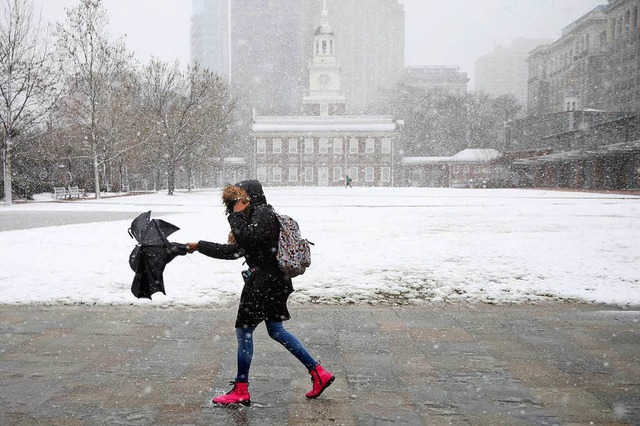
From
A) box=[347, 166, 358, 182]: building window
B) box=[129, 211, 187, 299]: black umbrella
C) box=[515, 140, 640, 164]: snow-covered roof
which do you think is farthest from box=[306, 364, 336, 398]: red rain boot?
box=[347, 166, 358, 182]: building window

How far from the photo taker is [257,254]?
Result: 3789mm

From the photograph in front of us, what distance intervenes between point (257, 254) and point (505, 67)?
164 meters

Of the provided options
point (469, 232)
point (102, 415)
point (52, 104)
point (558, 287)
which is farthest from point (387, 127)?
point (102, 415)

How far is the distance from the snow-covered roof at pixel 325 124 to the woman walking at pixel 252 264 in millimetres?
65371

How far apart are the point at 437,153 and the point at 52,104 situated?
200 feet

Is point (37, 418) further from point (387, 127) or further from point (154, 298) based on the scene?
point (387, 127)

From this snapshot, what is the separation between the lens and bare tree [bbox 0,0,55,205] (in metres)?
27.9

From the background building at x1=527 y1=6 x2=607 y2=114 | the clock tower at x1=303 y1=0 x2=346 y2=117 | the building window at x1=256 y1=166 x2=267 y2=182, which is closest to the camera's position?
the building window at x1=256 y1=166 x2=267 y2=182

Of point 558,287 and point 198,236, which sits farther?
point 198,236

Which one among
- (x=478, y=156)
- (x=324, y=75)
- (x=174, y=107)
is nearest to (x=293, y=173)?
(x=324, y=75)

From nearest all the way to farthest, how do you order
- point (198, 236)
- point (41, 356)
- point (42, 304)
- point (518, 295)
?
point (41, 356) → point (42, 304) → point (518, 295) → point (198, 236)

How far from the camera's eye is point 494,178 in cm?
6488

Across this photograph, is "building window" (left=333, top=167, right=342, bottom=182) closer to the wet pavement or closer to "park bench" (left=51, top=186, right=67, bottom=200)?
"park bench" (left=51, top=186, right=67, bottom=200)

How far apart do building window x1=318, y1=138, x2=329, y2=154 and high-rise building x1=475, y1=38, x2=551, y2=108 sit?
292ft
